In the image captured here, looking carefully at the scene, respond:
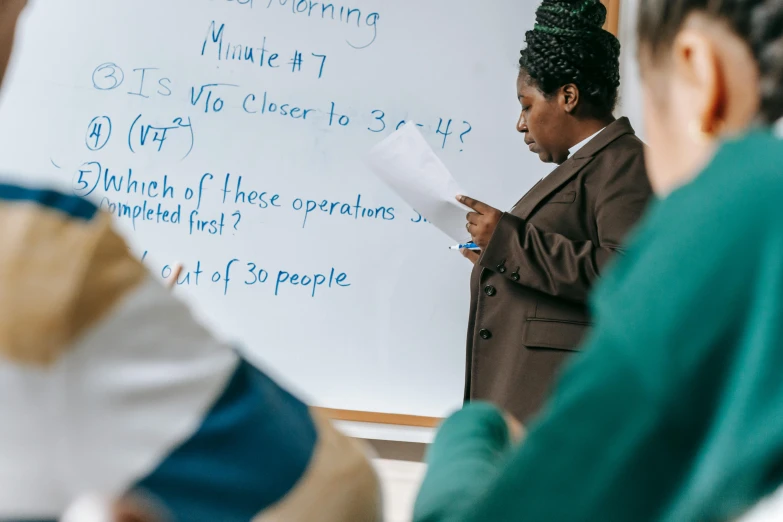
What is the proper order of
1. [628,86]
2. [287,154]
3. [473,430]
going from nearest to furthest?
[473,430]
[287,154]
[628,86]

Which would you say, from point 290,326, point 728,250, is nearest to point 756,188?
point 728,250

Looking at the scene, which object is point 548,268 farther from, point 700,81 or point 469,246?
point 700,81

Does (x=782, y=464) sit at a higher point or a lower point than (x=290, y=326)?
higher

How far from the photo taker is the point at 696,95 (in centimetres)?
41

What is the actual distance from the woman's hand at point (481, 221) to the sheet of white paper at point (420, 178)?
4 cm

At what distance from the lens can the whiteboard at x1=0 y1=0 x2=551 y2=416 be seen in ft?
5.34

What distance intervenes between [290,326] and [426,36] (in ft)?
2.14

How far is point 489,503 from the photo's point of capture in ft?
1.07

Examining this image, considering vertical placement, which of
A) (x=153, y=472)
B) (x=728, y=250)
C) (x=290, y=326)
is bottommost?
(x=290, y=326)

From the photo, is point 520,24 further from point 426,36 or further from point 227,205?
point 227,205

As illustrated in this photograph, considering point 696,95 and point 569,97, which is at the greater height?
point 569,97

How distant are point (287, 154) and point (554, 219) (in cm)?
58

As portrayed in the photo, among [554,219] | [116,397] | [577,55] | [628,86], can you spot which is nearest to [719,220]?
[116,397]

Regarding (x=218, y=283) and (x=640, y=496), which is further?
(x=218, y=283)
